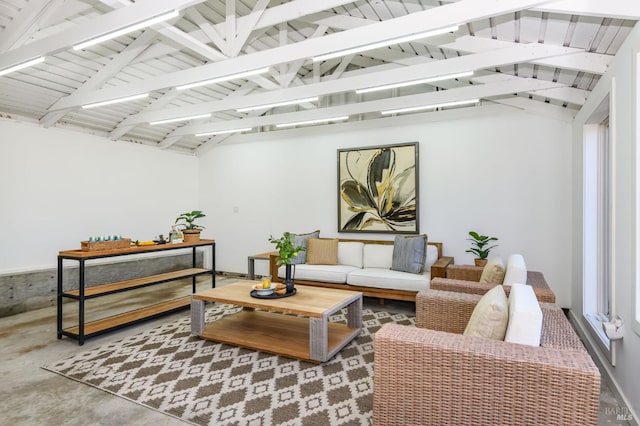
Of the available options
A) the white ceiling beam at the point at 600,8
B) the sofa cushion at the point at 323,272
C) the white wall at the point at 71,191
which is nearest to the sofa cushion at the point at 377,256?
the sofa cushion at the point at 323,272

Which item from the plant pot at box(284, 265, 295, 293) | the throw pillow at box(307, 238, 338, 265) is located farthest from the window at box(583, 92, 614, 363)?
the throw pillow at box(307, 238, 338, 265)

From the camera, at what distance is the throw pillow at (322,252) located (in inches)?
218

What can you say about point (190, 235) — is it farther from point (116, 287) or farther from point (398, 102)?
point (398, 102)

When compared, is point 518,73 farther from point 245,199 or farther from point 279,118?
point 245,199

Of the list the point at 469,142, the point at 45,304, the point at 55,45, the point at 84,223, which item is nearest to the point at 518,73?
the point at 469,142

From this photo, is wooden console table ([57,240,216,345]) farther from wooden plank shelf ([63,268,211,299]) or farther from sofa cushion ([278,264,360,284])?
sofa cushion ([278,264,360,284])

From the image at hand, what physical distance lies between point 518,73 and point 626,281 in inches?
113

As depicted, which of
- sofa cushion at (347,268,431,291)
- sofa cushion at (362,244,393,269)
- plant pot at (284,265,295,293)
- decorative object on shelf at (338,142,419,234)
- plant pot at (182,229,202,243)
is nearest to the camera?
plant pot at (284,265,295,293)

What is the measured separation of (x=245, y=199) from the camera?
710 centimetres

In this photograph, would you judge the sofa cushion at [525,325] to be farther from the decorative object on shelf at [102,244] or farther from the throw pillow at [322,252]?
the decorative object on shelf at [102,244]

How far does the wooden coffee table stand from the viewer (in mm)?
3030

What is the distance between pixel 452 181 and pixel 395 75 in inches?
84.9

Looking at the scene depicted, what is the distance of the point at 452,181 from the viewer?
5293 mm

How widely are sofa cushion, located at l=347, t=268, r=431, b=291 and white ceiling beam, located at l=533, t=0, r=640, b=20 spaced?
10.2ft
